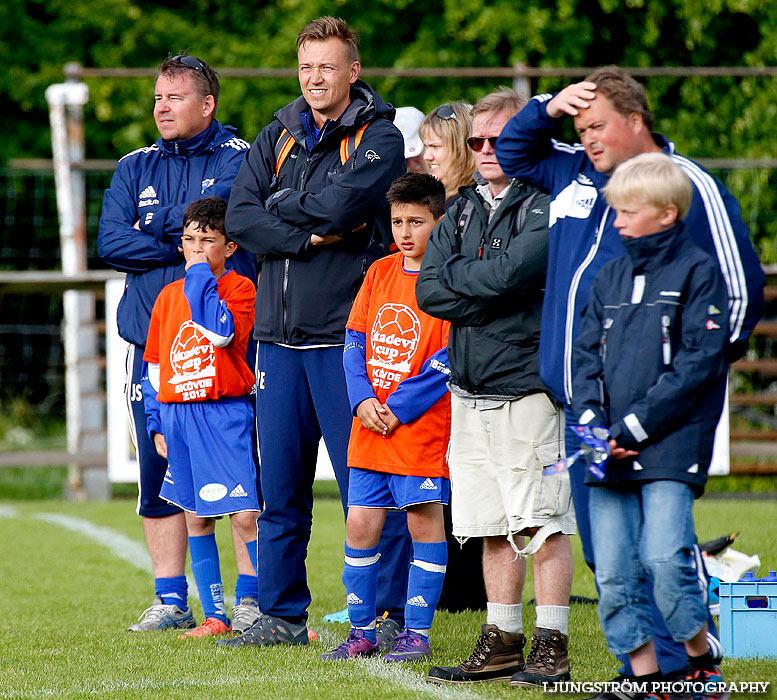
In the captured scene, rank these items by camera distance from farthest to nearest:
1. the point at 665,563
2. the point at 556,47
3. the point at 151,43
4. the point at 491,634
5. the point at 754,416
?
1. the point at 151,43
2. the point at 556,47
3. the point at 754,416
4. the point at 491,634
5. the point at 665,563

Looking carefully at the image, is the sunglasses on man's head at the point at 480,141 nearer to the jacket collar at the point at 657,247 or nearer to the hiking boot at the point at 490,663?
the jacket collar at the point at 657,247

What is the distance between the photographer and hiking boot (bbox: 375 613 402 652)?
4.81m

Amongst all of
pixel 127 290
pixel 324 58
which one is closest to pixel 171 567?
pixel 127 290

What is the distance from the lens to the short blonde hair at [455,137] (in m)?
5.13

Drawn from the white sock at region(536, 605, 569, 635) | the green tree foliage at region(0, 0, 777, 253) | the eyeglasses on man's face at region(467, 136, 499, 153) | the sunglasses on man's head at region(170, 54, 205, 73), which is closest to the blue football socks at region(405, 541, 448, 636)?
the white sock at region(536, 605, 569, 635)

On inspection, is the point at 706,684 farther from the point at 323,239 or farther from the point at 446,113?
the point at 446,113

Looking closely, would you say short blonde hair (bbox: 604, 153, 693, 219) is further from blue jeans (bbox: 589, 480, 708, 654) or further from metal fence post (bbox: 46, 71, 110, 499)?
metal fence post (bbox: 46, 71, 110, 499)

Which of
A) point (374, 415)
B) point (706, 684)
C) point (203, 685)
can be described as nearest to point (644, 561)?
point (706, 684)

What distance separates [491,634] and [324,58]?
237cm

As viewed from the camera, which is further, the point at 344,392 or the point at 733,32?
the point at 733,32

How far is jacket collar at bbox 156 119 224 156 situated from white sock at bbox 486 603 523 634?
2665 mm

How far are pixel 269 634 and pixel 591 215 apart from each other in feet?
7.18

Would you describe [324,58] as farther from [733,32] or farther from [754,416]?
[733,32]

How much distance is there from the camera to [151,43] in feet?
51.1
